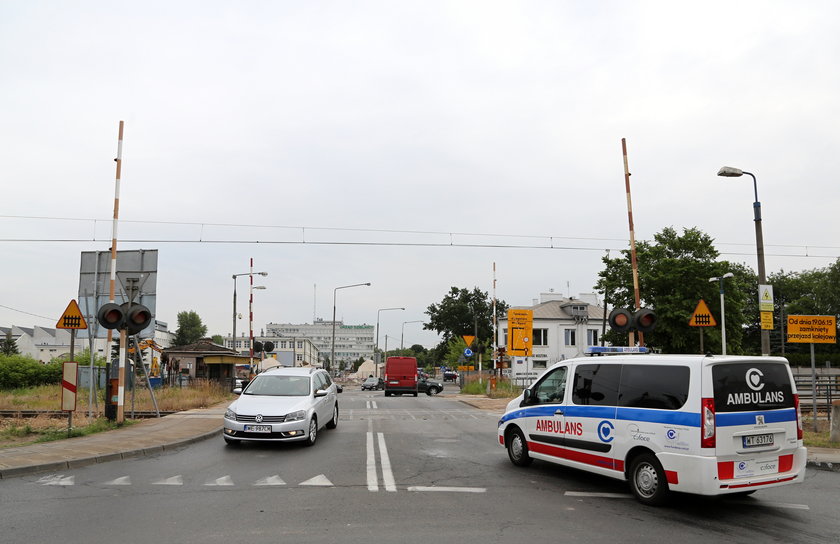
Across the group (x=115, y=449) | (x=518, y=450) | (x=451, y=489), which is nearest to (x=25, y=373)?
(x=115, y=449)

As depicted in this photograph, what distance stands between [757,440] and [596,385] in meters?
2.05

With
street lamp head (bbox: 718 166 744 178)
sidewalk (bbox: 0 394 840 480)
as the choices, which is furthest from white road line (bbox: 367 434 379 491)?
street lamp head (bbox: 718 166 744 178)

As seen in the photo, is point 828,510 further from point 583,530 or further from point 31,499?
point 31,499

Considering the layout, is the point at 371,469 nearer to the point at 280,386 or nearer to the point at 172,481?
the point at 172,481

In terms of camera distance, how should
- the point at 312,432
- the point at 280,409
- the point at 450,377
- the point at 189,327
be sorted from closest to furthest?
the point at 280,409
the point at 312,432
the point at 450,377
the point at 189,327

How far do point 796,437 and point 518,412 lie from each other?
3.93 m

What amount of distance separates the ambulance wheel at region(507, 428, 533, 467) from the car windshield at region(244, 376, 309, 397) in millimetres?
4891

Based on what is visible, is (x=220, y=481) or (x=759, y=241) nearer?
(x=220, y=481)

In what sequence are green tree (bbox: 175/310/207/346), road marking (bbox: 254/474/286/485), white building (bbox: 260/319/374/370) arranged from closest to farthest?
road marking (bbox: 254/474/286/485), green tree (bbox: 175/310/207/346), white building (bbox: 260/319/374/370)

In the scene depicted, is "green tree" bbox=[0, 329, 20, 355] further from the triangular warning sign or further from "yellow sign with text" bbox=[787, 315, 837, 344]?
"yellow sign with text" bbox=[787, 315, 837, 344]

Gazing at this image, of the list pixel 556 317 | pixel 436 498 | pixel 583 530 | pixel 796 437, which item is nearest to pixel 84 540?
pixel 436 498

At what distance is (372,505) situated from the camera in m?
7.60

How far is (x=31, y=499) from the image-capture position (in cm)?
779

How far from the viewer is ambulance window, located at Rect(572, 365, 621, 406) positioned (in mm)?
8539
